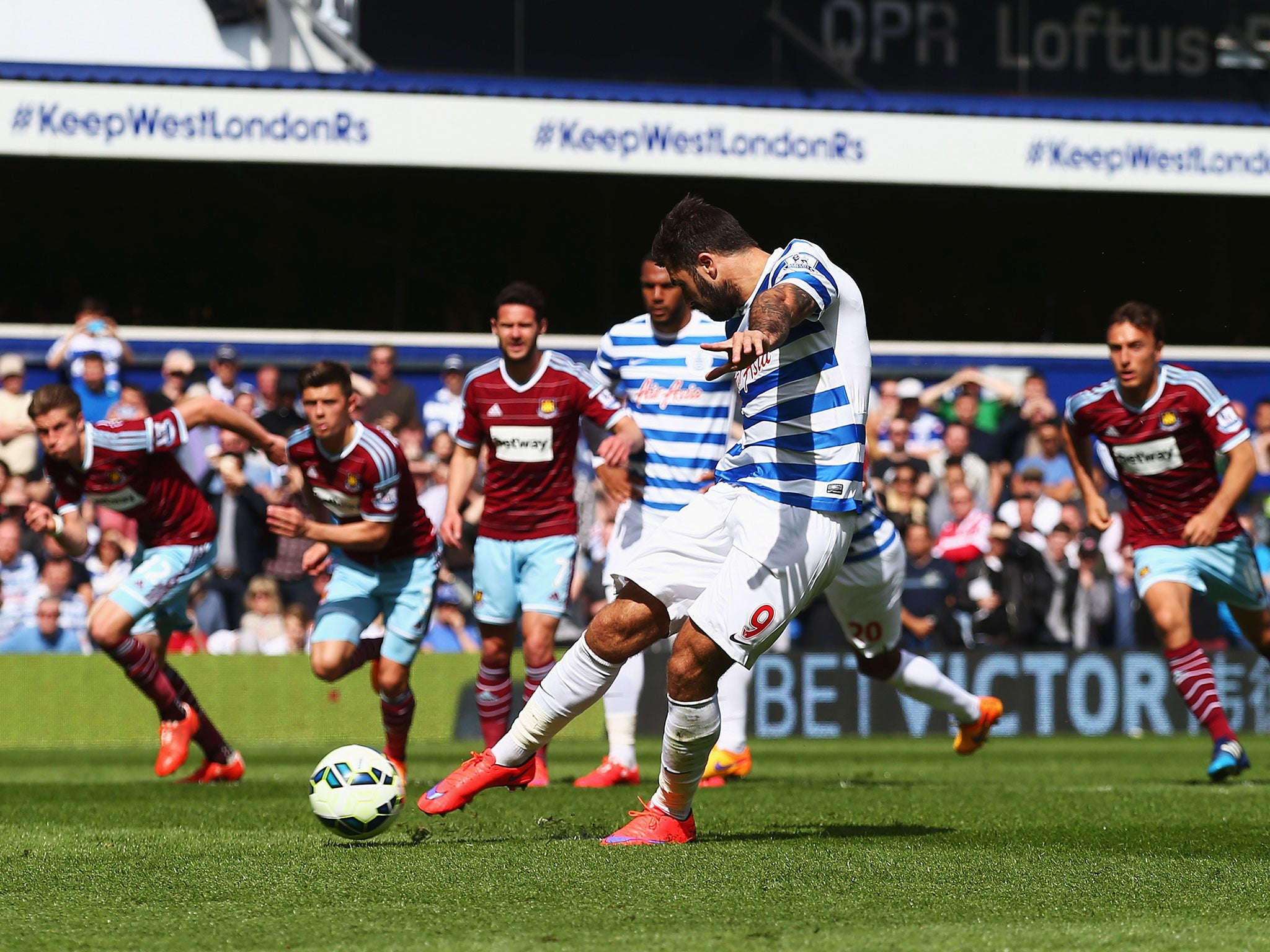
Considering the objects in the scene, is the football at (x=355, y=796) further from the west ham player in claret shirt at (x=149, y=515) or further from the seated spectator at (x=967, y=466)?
the seated spectator at (x=967, y=466)

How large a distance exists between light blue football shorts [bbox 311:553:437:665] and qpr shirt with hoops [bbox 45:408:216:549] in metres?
0.97

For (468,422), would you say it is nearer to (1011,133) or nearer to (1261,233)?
(1011,133)

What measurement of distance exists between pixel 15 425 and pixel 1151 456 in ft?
34.7

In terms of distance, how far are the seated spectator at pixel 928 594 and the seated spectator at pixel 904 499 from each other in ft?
1.91

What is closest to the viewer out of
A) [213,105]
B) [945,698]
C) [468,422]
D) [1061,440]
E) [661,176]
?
[945,698]

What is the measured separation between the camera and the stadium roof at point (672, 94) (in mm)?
17484

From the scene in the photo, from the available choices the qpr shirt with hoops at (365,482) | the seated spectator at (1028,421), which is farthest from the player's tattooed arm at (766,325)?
the seated spectator at (1028,421)

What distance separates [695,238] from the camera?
537cm

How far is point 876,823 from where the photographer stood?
6410 mm

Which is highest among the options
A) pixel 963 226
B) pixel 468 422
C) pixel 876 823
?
pixel 963 226

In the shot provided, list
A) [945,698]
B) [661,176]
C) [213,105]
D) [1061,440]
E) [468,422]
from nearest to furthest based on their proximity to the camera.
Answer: [945,698] < [468,422] < [1061,440] < [213,105] < [661,176]

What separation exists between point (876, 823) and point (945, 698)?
1.75 meters

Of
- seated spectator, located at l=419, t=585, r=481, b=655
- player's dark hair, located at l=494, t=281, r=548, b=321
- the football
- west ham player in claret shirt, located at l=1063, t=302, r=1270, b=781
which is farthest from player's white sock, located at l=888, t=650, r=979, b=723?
seated spectator, located at l=419, t=585, r=481, b=655

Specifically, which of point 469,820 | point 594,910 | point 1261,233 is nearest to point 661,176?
point 1261,233
